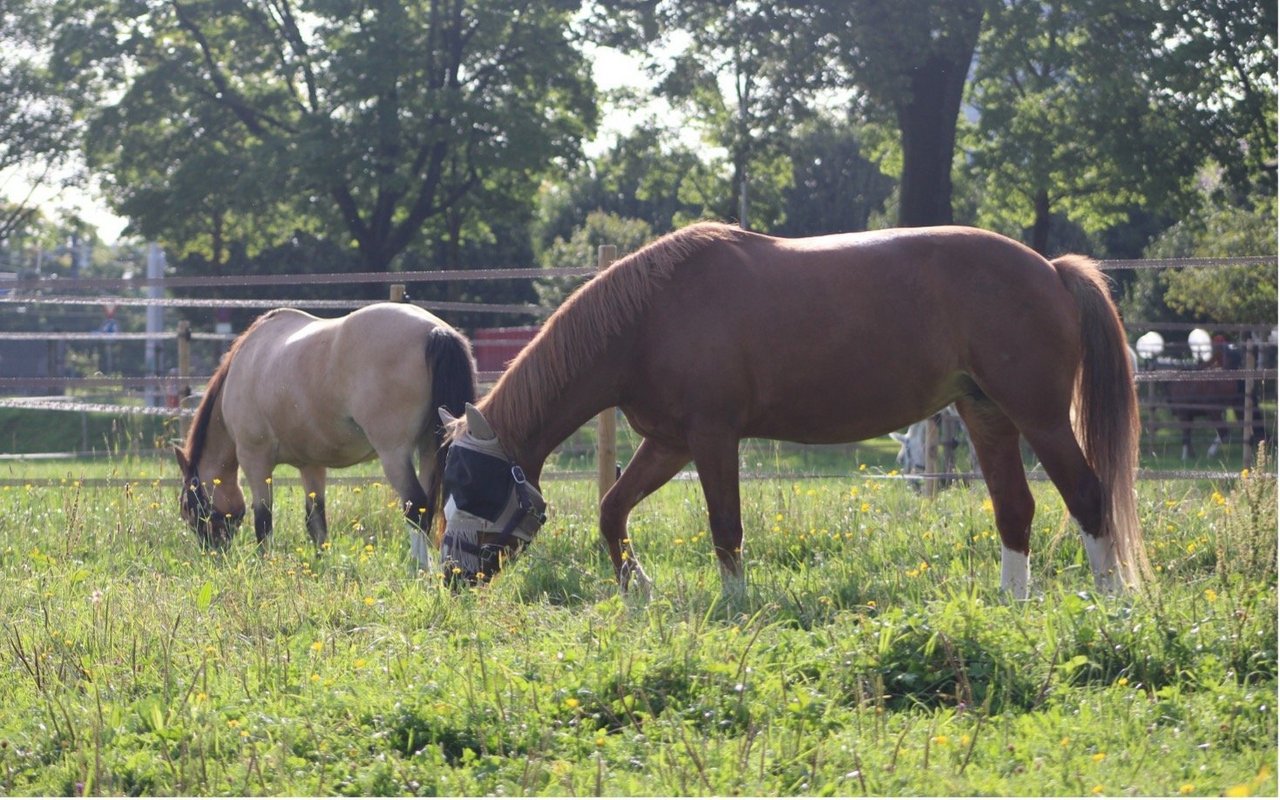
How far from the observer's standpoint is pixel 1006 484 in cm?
593

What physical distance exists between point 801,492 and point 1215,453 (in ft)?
36.5

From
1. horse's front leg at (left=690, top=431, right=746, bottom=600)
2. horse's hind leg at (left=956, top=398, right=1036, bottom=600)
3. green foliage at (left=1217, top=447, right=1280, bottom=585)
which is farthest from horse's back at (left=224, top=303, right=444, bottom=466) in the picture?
green foliage at (left=1217, top=447, right=1280, bottom=585)

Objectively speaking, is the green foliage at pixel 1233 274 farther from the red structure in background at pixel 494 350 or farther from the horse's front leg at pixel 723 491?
the horse's front leg at pixel 723 491

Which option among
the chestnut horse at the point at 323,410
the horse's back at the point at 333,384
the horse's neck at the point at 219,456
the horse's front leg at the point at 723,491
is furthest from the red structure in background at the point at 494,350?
the horse's front leg at the point at 723,491

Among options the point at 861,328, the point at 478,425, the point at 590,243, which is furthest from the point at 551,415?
the point at 590,243

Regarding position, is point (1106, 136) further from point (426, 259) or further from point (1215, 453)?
point (426, 259)

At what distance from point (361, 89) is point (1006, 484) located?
2148cm

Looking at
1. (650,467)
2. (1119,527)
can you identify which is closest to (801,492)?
(650,467)

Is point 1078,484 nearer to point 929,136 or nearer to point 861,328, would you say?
point 861,328

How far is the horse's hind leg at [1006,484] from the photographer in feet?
19.0

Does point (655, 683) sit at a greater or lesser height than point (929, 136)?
lesser

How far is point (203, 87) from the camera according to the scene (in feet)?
87.3

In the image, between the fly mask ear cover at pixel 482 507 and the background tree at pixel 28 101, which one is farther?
the background tree at pixel 28 101

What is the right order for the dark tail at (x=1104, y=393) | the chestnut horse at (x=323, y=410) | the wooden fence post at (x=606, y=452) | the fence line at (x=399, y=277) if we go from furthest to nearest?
the fence line at (x=399, y=277), the wooden fence post at (x=606, y=452), the chestnut horse at (x=323, y=410), the dark tail at (x=1104, y=393)
